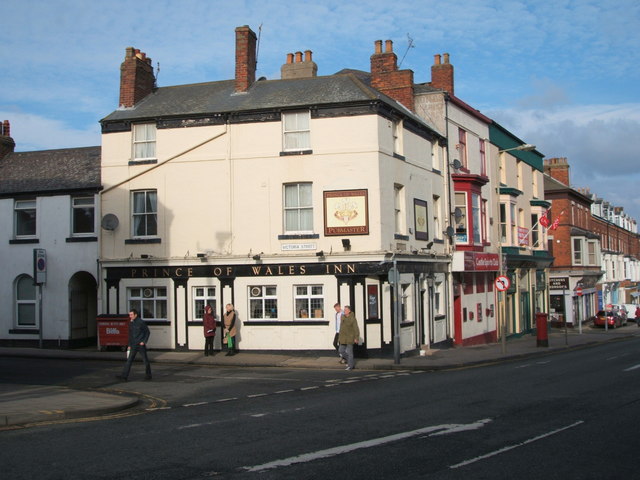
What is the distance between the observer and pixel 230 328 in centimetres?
Result: 2377

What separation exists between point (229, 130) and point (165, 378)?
409 inches

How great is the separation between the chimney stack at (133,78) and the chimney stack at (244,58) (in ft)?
13.5

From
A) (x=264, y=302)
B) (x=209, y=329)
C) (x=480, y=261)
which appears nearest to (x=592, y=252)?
(x=480, y=261)

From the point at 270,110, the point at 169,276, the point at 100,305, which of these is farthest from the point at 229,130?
the point at 100,305

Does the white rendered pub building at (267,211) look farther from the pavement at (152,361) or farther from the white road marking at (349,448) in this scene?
the white road marking at (349,448)

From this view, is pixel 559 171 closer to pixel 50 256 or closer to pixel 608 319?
pixel 608 319

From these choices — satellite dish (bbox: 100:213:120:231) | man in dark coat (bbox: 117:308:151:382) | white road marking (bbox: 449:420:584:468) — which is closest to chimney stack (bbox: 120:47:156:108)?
satellite dish (bbox: 100:213:120:231)

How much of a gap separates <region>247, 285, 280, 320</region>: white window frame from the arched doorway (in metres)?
7.62

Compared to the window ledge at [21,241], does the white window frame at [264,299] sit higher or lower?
lower

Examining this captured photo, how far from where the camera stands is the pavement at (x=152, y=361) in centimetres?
1200

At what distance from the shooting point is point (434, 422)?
1067 cm

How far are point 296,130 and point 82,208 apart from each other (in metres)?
9.31

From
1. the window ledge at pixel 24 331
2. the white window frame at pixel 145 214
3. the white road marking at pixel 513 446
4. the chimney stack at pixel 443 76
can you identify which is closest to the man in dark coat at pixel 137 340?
the white window frame at pixel 145 214

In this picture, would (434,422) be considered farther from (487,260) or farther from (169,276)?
(487,260)
